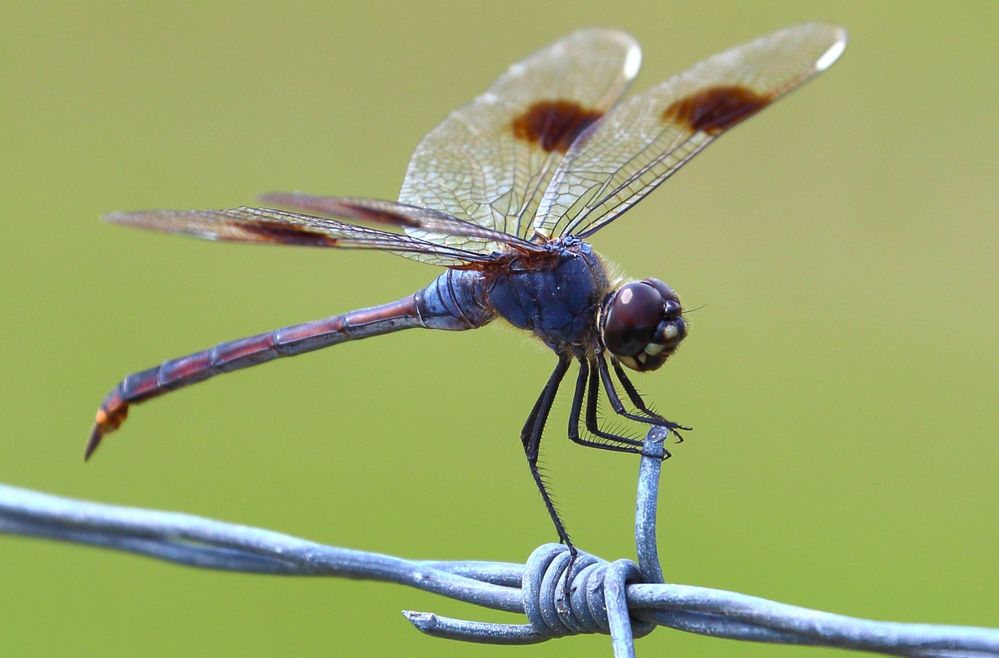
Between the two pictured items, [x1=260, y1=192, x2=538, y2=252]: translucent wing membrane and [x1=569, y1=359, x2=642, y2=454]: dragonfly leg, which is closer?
[x1=260, y1=192, x2=538, y2=252]: translucent wing membrane

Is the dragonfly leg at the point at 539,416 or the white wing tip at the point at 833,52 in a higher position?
the white wing tip at the point at 833,52

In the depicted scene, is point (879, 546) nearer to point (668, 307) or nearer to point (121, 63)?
point (668, 307)

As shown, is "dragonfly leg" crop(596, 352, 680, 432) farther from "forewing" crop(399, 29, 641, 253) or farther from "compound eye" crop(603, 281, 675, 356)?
"forewing" crop(399, 29, 641, 253)

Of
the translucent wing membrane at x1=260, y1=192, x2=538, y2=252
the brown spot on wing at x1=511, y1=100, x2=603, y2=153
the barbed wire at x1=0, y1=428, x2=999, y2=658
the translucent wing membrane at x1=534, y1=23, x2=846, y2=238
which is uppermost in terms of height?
the brown spot on wing at x1=511, y1=100, x2=603, y2=153

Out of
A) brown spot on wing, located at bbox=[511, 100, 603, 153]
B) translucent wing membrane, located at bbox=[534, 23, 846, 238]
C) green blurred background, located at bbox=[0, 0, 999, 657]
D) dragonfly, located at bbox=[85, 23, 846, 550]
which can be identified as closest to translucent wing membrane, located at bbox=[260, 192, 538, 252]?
dragonfly, located at bbox=[85, 23, 846, 550]

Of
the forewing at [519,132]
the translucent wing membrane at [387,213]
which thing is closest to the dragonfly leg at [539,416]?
the translucent wing membrane at [387,213]

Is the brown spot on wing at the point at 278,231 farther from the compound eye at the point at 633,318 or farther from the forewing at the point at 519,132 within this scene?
the compound eye at the point at 633,318

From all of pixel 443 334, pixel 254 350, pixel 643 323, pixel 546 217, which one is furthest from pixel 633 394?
pixel 443 334
